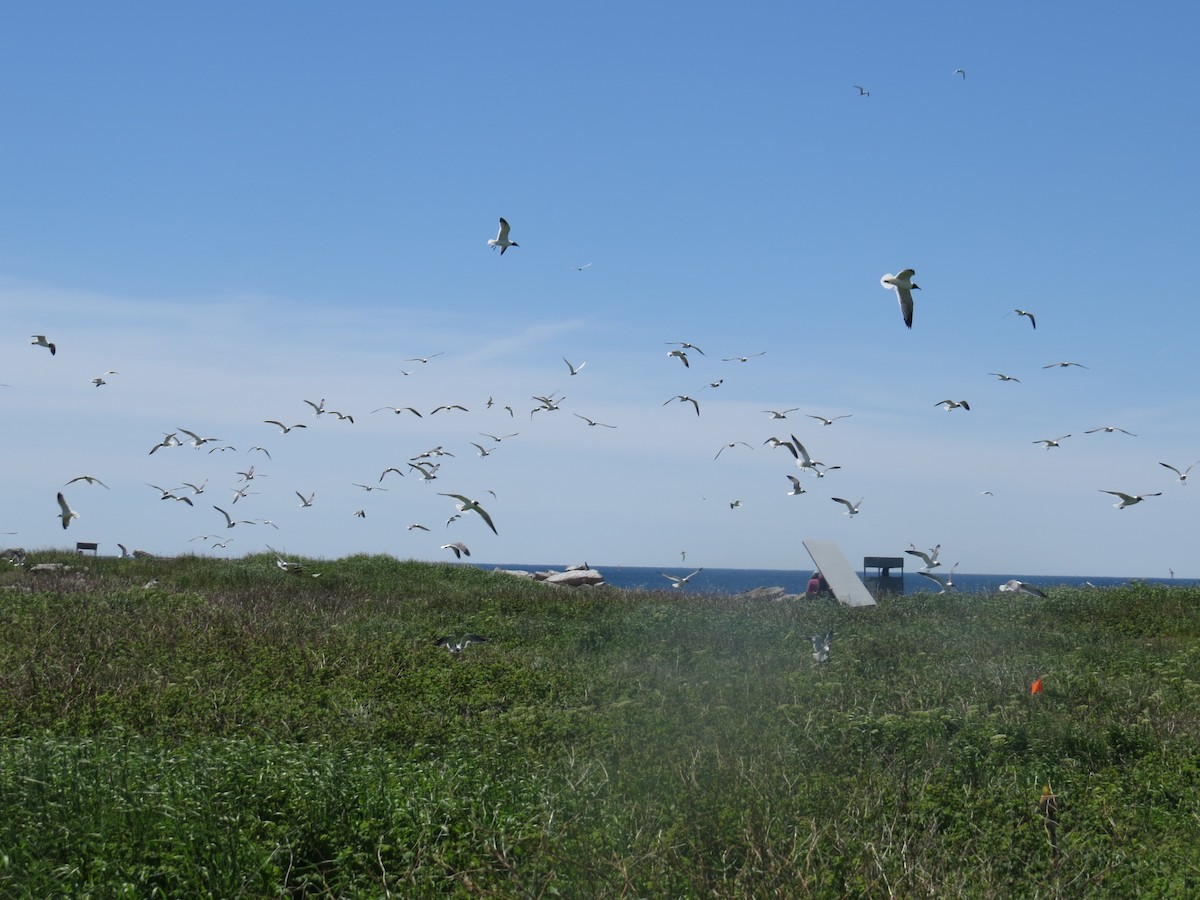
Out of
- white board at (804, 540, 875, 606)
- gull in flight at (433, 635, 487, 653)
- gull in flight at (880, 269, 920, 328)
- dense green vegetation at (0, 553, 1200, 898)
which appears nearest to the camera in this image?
dense green vegetation at (0, 553, 1200, 898)

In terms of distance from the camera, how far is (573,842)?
634 centimetres

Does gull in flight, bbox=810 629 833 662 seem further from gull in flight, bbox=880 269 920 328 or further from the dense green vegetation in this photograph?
gull in flight, bbox=880 269 920 328

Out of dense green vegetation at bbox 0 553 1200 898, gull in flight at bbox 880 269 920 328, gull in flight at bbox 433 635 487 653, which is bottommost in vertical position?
dense green vegetation at bbox 0 553 1200 898

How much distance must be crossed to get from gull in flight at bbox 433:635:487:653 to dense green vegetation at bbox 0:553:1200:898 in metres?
0.26

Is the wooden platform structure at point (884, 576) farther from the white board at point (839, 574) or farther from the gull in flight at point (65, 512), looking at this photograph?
the gull in flight at point (65, 512)

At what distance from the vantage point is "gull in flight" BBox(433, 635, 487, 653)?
1529 cm

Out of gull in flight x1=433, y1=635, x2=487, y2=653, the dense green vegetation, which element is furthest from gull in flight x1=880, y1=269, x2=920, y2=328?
gull in flight x1=433, y1=635, x2=487, y2=653

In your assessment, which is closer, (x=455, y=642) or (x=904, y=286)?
(x=904, y=286)

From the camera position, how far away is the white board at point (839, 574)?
989 inches

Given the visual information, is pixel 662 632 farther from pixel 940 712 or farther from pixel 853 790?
pixel 853 790

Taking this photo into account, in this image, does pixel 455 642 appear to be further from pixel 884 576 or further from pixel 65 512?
pixel 884 576

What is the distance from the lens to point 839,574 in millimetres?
26656

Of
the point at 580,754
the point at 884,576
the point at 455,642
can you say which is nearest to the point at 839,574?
the point at 884,576

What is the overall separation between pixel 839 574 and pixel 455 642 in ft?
44.1
